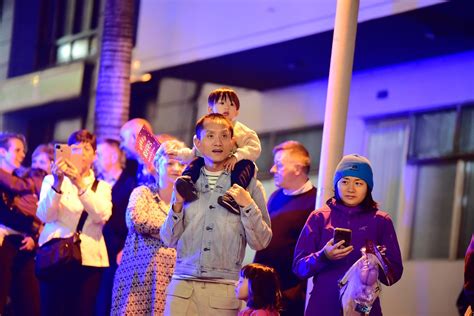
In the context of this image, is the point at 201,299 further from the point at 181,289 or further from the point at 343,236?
the point at 343,236

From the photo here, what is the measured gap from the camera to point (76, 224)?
9109mm

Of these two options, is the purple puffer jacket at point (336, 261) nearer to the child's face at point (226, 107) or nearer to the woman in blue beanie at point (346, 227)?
the woman in blue beanie at point (346, 227)

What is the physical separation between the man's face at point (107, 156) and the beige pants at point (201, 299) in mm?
3309

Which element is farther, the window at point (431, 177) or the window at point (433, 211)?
the window at point (433, 211)

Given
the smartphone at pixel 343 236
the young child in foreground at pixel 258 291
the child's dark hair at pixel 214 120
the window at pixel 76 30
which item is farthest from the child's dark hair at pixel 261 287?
the window at pixel 76 30

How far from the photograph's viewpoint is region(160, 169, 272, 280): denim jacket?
23.0 ft

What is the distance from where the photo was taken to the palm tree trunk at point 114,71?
1446 cm

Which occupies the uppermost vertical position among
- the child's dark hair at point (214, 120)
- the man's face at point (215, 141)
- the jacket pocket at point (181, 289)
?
the child's dark hair at point (214, 120)

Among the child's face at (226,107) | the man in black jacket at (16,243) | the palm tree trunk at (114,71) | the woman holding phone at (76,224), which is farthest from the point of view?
the palm tree trunk at (114,71)

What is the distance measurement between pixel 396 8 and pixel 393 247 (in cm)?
514

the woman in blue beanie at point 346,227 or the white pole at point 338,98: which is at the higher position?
the white pole at point 338,98

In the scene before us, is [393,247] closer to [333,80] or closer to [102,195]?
Answer: [333,80]

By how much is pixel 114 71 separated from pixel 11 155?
4.57 metres

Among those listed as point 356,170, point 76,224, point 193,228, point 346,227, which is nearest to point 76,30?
point 76,224
